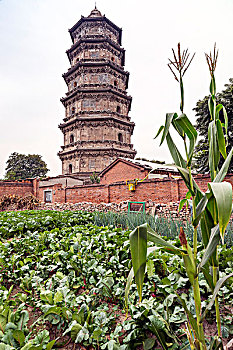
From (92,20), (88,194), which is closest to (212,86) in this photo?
(88,194)

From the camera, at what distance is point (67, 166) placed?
21688 mm

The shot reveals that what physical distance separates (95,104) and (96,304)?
21.5m

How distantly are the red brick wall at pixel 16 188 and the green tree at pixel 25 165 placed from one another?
1875 cm

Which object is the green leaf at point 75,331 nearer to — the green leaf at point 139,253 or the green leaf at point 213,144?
→ the green leaf at point 139,253

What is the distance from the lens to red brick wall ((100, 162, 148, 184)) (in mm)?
14023

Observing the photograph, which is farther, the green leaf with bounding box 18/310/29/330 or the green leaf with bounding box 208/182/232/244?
the green leaf with bounding box 18/310/29/330

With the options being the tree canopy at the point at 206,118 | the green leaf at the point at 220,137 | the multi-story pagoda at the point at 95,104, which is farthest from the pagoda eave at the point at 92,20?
the green leaf at the point at 220,137

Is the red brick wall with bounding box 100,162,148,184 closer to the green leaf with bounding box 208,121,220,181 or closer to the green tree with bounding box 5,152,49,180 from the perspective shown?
the green leaf with bounding box 208,121,220,181

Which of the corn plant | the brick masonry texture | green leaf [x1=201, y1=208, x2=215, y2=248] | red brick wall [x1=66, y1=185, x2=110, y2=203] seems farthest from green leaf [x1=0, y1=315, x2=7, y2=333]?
red brick wall [x1=66, y1=185, x2=110, y2=203]

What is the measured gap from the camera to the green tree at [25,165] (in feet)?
117

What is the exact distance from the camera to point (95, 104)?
71.4 ft

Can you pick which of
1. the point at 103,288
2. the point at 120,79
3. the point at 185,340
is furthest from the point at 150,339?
the point at 120,79

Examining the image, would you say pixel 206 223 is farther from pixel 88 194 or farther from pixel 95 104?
pixel 95 104

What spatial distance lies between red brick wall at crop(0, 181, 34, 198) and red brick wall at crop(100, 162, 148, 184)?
21.3 feet
